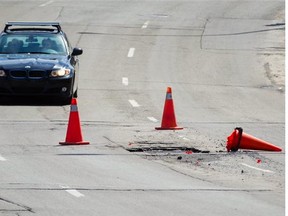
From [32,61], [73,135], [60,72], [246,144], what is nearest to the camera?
[246,144]

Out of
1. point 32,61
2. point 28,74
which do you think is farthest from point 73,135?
point 32,61

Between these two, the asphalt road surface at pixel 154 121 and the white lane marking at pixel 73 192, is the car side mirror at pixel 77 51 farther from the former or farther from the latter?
the white lane marking at pixel 73 192

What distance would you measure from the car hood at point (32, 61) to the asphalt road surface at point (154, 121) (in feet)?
2.61

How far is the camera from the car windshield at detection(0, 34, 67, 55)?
72.7 ft

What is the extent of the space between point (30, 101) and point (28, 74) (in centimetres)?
118

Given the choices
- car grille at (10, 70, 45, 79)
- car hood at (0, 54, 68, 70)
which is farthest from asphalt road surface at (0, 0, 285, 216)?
car hood at (0, 54, 68, 70)

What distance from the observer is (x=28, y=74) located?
20.9 metres

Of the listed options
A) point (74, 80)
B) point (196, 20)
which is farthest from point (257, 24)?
point (74, 80)

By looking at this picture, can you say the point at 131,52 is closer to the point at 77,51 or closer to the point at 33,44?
the point at 33,44

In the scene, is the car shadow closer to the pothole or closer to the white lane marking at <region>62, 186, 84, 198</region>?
the pothole

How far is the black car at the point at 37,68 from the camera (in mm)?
20891


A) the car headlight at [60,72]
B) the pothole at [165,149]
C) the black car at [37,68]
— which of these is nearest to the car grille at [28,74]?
the black car at [37,68]

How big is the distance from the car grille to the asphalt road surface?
60 centimetres

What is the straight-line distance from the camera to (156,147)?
1563 cm
